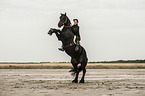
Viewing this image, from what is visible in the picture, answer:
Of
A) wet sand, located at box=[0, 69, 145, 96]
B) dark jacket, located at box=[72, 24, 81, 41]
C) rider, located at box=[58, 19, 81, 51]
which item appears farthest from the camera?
dark jacket, located at box=[72, 24, 81, 41]

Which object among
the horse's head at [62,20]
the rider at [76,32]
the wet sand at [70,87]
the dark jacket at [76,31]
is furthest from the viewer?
the dark jacket at [76,31]

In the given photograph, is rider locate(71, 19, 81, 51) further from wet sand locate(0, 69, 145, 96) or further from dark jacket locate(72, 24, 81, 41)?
wet sand locate(0, 69, 145, 96)

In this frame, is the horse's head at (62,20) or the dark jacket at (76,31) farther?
the dark jacket at (76,31)

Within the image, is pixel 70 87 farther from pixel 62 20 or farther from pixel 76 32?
pixel 62 20

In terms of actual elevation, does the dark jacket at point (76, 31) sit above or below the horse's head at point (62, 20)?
below

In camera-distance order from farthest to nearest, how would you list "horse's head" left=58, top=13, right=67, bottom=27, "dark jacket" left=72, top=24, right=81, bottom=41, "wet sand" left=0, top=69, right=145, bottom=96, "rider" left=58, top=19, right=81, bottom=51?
"dark jacket" left=72, top=24, right=81, bottom=41 < "rider" left=58, top=19, right=81, bottom=51 < "horse's head" left=58, top=13, right=67, bottom=27 < "wet sand" left=0, top=69, right=145, bottom=96

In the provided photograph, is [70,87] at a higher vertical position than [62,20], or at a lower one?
lower


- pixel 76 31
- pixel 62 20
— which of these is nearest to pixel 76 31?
pixel 76 31

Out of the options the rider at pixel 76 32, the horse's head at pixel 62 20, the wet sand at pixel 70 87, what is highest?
the horse's head at pixel 62 20

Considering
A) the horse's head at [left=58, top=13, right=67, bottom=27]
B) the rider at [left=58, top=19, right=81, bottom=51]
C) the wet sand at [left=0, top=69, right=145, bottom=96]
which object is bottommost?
the wet sand at [left=0, top=69, right=145, bottom=96]

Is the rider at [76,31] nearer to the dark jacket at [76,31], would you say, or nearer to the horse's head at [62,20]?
the dark jacket at [76,31]

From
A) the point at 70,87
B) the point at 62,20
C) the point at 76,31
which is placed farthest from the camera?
the point at 76,31

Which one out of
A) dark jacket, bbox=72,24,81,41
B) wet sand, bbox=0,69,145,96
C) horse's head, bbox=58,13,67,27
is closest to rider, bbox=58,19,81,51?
dark jacket, bbox=72,24,81,41

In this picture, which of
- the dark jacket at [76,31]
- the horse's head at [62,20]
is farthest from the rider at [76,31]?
the horse's head at [62,20]
